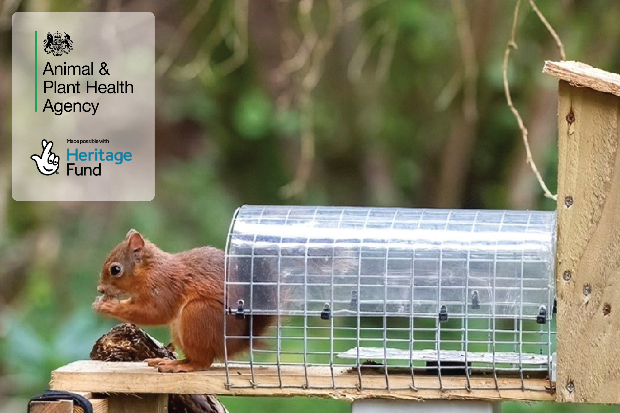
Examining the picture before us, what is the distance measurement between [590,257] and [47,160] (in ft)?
15.3

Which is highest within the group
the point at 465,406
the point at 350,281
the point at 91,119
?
the point at 91,119

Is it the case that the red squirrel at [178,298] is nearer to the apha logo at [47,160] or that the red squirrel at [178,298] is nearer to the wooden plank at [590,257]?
the wooden plank at [590,257]

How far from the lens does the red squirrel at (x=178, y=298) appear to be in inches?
109

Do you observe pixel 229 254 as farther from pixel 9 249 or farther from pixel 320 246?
pixel 9 249

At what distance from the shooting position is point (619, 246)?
8.38 feet

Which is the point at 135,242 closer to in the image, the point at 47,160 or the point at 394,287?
the point at 394,287

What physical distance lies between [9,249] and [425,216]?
16.6 ft

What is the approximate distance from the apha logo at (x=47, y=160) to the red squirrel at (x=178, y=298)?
3.48m

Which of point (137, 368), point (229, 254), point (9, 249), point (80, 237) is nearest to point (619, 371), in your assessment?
point (229, 254)

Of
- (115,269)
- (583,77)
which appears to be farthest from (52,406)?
(583,77)

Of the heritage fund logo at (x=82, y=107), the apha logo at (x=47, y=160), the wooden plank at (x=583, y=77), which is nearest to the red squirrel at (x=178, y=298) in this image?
the wooden plank at (x=583, y=77)

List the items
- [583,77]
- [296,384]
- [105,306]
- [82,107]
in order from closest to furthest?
1. [583,77]
2. [296,384]
3. [105,306]
4. [82,107]

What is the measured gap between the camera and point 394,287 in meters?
2.70

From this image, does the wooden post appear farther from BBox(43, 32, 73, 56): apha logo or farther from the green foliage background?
the green foliage background
